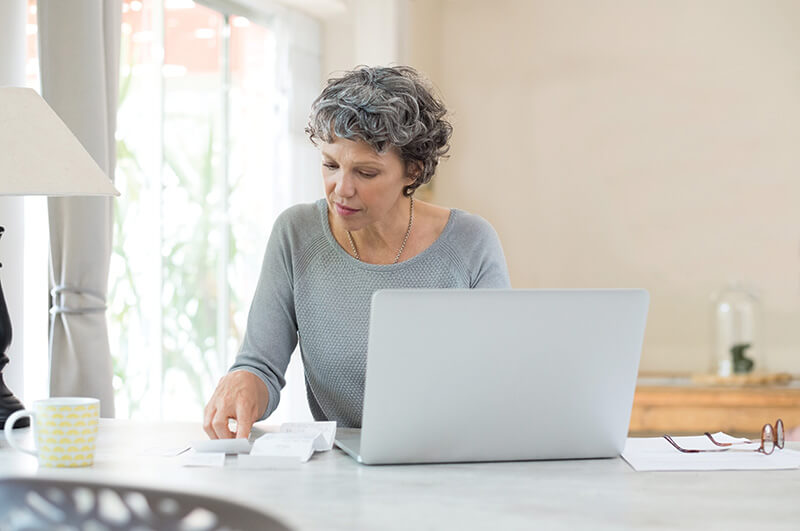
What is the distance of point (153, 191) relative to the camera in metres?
2.96

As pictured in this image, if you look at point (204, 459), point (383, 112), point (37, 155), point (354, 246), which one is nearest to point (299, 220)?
point (354, 246)

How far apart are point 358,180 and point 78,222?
0.74 m

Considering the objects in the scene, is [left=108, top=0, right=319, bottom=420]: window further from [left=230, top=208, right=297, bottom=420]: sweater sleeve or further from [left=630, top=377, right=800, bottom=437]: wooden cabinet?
[left=630, top=377, right=800, bottom=437]: wooden cabinet

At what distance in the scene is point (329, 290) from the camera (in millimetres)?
1857

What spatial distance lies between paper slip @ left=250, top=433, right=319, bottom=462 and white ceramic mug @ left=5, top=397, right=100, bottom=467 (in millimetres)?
214

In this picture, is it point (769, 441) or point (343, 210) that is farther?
point (343, 210)

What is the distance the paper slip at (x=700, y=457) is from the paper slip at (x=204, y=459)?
542 mm

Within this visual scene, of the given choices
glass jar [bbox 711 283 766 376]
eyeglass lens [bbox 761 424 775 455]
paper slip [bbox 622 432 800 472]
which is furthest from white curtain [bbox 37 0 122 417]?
glass jar [bbox 711 283 766 376]

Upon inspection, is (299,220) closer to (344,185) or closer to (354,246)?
(354,246)

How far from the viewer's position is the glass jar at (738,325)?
385 cm

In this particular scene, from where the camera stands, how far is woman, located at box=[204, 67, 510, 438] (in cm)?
172

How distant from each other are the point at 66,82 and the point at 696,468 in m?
1.57

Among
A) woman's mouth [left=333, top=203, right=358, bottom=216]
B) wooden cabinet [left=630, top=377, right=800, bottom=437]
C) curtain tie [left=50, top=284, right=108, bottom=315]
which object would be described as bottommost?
wooden cabinet [left=630, top=377, right=800, bottom=437]

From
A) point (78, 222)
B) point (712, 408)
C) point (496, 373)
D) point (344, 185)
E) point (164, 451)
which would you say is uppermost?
point (344, 185)
